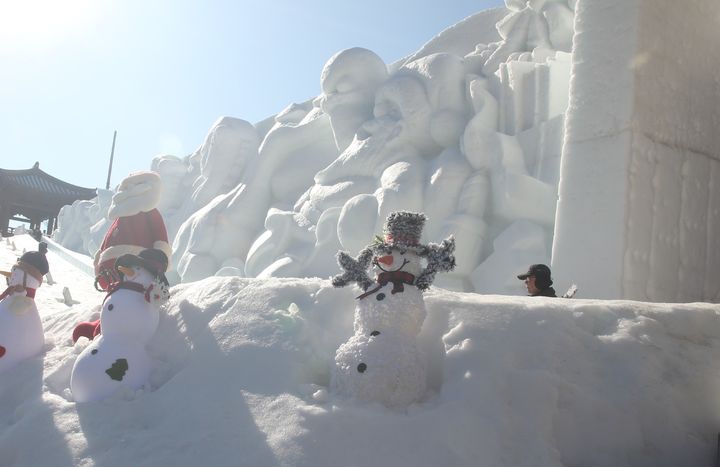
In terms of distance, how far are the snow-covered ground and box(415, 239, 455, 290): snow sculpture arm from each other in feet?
0.59

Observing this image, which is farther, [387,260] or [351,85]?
[351,85]

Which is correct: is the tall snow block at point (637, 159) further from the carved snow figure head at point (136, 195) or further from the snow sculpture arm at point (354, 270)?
the carved snow figure head at point (136, 195)

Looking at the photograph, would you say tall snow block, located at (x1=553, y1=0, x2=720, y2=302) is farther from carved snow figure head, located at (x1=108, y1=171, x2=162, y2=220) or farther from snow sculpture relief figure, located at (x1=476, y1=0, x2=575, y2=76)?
carved snow figure head, located at (x1=108, y1=171, x2=162, y2=220)

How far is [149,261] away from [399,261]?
1248 mm

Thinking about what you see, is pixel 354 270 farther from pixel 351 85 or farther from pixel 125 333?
pixel 351 85

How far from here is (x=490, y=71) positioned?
561cm

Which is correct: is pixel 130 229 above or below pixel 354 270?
above

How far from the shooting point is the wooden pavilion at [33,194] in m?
18.4

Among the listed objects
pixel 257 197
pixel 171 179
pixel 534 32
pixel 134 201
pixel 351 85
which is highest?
pixel 534 32

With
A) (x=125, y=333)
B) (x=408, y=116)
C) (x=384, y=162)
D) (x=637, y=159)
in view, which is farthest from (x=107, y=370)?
(x=408, y=116)

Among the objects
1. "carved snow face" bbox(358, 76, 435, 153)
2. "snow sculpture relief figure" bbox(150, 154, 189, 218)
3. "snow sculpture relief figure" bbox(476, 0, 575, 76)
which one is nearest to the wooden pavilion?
"snow sculpture relief figure" bbox(150, 154, 189, 218)

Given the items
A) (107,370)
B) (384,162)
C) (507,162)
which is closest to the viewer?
(107,370)

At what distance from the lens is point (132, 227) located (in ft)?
10.6

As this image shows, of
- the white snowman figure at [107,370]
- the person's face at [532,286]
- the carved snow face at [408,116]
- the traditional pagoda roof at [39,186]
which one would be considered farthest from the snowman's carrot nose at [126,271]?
the traditional pagoda roof at [39,186]
